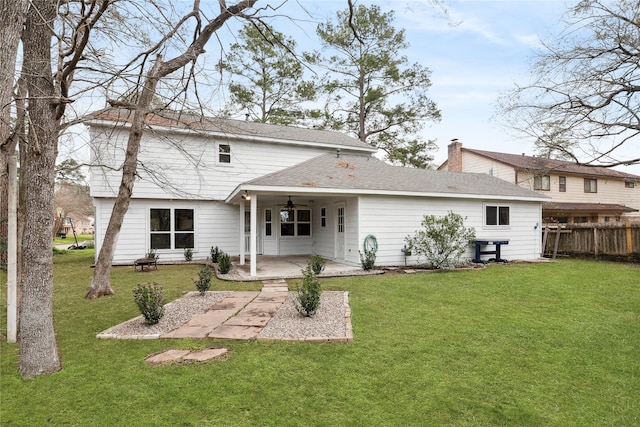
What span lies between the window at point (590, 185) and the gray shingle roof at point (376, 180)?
45.7 feet

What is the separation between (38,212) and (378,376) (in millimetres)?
3727

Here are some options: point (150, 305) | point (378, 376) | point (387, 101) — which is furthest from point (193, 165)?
point (387, 101)

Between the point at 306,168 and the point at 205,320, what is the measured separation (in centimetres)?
699

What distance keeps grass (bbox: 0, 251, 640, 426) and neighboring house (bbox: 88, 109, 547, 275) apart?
17.5ft

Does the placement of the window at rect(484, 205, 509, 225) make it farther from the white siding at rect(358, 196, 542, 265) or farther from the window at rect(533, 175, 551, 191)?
the window at rect(533, 175, 551, 191)

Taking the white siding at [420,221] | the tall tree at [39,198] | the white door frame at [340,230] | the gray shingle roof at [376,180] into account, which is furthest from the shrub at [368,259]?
the tall tree at [39,198]

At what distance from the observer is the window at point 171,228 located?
1256 cm

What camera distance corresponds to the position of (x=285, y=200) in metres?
13.8

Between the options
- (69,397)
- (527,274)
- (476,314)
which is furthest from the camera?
(527,274)

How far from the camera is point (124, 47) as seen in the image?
15.0 ft

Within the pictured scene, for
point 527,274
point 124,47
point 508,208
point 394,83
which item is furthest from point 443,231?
point 394,83

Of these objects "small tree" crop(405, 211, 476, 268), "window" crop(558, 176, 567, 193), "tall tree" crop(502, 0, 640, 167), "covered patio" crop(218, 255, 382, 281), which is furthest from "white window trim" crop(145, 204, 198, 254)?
"window" crop(558, 176, 567, 193)

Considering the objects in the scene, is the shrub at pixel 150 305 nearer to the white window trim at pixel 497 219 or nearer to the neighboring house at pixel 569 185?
the white window trim at pixel 497 219

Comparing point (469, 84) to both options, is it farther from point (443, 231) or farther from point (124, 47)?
point (124, 47)
